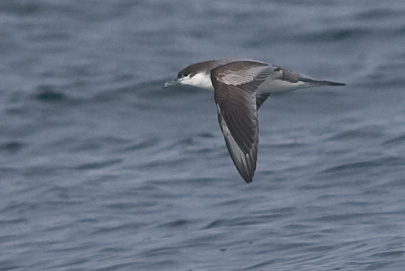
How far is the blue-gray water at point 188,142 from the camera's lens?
398 inches

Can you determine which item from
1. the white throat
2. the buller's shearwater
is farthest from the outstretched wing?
the white throat

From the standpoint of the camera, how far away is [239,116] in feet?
27.3

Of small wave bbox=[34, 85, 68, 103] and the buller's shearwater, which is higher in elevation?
the buller's shearwater

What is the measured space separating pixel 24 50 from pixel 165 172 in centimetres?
427

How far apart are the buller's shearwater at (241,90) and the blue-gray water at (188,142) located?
55.5 inches

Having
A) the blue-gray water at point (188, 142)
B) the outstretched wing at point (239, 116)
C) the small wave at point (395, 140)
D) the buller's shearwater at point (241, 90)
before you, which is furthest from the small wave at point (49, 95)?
the outstretched wing at point (239, 116)

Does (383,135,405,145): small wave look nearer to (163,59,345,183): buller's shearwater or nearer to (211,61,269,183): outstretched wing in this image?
(163,59,345,183): buller's shearwater

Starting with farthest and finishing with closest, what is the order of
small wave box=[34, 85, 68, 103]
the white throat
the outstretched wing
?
small wave box=[34, 85, 68, 103] < the white throat < the outstretched wing

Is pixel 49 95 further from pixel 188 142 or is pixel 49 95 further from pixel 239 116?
pixel 239 116

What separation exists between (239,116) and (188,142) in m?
4.44

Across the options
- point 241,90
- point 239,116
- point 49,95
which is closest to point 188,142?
point 49,95

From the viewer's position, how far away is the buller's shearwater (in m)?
8.27

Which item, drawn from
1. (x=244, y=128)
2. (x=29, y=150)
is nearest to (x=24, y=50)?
(x=29, y=150)

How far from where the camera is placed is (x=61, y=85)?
14047mm
